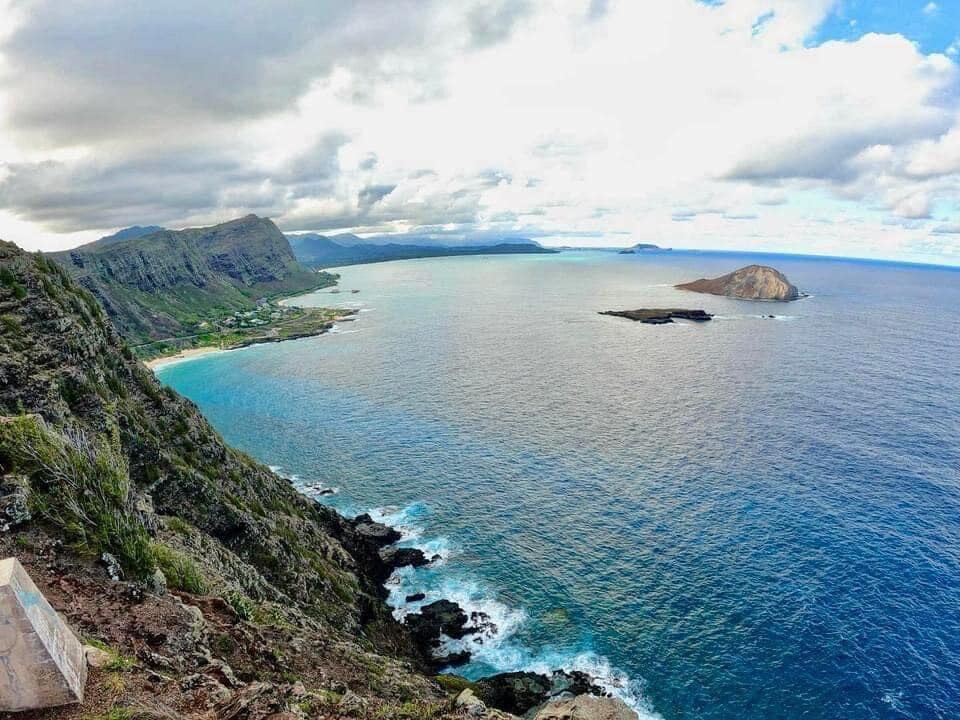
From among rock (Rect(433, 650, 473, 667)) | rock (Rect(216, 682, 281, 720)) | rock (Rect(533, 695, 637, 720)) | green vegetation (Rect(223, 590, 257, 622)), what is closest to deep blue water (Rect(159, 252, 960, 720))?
rock (Rect(433, 650, 473, 667))

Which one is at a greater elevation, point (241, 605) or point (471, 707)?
point (241, 605)

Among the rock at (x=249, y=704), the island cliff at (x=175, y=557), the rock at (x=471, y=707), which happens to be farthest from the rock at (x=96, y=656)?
the rock at (x=471, y=707)

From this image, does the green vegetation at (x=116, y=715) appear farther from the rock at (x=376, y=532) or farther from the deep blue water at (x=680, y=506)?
the rock at (x=376, y=532)

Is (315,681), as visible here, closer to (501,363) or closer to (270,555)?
(270,555)

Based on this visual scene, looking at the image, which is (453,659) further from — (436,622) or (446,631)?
(436,622)

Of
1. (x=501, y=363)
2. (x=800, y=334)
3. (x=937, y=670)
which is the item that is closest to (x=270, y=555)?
(x=937, y=670)

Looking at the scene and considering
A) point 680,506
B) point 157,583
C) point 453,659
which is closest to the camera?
point 157,583

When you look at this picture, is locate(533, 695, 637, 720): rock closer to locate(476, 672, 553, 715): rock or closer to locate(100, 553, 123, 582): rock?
locate(476, 672, 553, 715): rock

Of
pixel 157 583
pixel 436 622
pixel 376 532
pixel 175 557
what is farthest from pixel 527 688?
pixel 157 583
